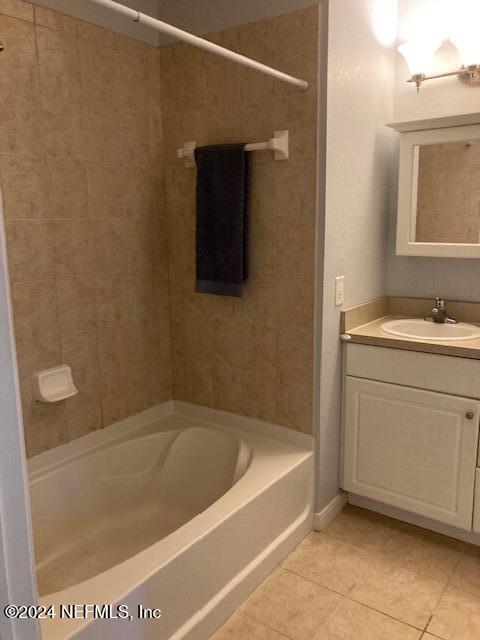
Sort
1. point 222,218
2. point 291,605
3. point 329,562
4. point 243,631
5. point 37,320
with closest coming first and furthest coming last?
point 243,631 → point 291,605 → point 37,320 → point 329,562 → point 222,218

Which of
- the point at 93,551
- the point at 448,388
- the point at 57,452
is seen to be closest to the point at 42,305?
the point at 57,452

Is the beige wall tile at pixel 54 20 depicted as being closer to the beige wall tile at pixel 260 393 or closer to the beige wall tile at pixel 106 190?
the beige wall tile at pixel 106 190

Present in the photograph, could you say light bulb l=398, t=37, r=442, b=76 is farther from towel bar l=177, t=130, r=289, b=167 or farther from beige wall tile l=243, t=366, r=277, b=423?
beige wall tile l=243, t=366, r=277, b=423

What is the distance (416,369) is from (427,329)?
361 mm

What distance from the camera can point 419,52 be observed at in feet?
7.32

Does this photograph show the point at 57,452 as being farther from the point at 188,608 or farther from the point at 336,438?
the point at 336,438

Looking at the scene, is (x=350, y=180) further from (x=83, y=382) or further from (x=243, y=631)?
Result: (x=243, y=631)

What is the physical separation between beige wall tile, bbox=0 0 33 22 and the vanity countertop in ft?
5.58

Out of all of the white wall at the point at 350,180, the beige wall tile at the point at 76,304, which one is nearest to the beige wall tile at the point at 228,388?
the white wall at the point at 350,180

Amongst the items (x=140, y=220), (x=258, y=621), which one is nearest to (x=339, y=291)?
(x=140, y=220)

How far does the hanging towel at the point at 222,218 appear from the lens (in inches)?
83.7

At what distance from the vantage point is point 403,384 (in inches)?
84.0

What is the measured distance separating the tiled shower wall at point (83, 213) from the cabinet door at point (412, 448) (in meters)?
0.99

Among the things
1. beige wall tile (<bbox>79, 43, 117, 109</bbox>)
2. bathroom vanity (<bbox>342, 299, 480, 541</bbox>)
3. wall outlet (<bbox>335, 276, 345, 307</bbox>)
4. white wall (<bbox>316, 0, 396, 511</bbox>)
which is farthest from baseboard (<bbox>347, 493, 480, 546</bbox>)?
beige wall tile (<bbox>79, 43, 117, 109</bbox>)
